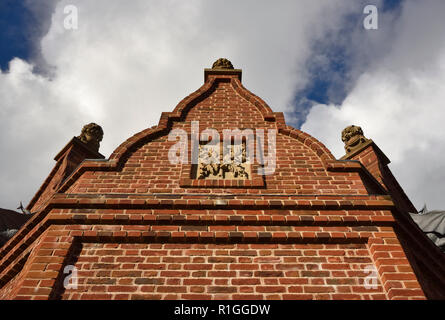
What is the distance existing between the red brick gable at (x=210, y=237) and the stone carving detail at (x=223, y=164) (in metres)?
0.22

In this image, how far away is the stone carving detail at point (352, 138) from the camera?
641cm

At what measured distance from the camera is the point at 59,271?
3361 mm

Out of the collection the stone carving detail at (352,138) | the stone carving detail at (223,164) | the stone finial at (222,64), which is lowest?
the stone carving detail at (223,164)

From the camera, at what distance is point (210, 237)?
3.72m

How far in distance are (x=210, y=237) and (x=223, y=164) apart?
4.41 feet
